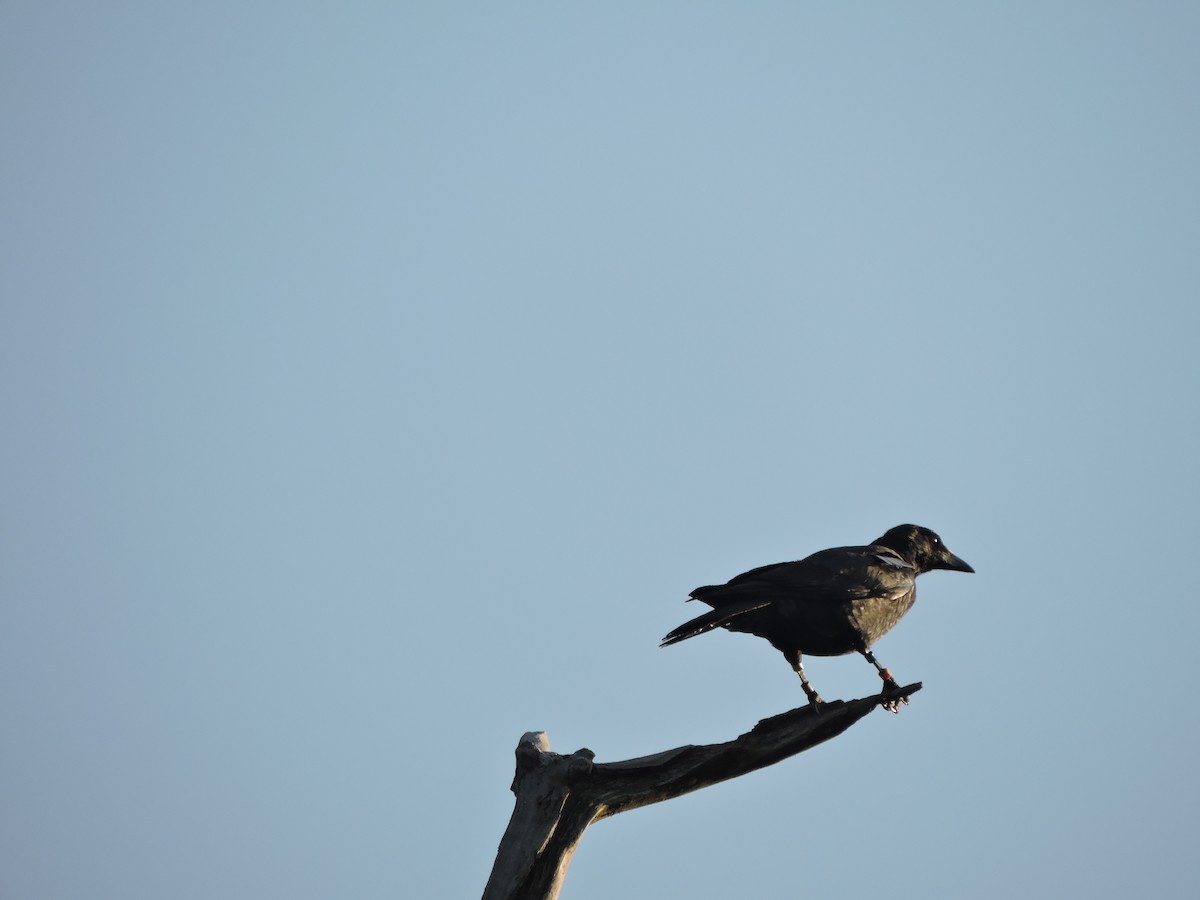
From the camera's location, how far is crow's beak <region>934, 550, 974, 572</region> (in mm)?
9836

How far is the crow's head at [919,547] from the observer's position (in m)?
9.66

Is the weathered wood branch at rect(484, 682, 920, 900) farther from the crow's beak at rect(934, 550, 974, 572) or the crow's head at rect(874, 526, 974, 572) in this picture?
the crow's beak at rect(934, 550, 974, 572)

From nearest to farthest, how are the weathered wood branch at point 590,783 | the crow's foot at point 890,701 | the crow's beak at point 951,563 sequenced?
the weathered wood branch at point 590,783 → the crow's foot at point 890,701 → the crow's beak at point 951,563

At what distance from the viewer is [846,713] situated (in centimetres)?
687

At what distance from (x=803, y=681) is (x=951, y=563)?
274 centimetres

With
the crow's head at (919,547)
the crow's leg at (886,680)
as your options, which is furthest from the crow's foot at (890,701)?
the crow's head at (919,547)

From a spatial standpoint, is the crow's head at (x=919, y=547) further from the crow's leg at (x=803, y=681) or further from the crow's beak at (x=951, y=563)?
the crow's leg at (x=803, y=681)

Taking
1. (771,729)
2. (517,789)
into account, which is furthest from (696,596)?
(517,789)

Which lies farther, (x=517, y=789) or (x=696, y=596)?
(x=696, y=596)

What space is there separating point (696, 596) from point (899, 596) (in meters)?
1.65

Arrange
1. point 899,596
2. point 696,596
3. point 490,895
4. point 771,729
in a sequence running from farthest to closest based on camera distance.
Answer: point 899,596 → point 696,596 → point 771,729 → point 490,895

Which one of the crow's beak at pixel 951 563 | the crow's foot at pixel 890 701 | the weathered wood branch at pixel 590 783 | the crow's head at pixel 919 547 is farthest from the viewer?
the crow's beak at pixel 951 563

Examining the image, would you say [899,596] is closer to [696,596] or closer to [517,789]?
[696,596]

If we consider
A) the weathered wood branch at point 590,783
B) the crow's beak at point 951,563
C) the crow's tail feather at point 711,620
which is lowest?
the weathered wood branch at point 590,783
